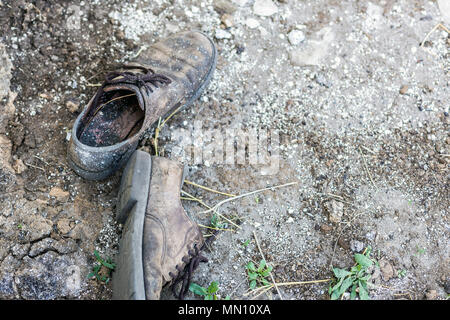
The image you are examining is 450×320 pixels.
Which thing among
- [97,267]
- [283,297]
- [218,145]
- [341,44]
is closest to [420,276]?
[283,297]

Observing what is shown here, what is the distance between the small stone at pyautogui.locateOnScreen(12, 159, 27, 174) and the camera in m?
2.46

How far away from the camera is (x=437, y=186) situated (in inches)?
104

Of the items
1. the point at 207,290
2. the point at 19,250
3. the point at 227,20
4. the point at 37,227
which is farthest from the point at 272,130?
the point at 19,250

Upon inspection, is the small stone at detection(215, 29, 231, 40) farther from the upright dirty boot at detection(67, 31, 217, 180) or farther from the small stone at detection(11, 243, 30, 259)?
the small stone at detection(11, 243, 30, 259)

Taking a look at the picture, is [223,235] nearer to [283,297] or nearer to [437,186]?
[283,297]

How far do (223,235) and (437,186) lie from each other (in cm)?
148

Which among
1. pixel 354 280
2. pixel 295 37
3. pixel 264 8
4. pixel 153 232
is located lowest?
pixel 354 280

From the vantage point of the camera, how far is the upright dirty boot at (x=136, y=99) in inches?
93.3

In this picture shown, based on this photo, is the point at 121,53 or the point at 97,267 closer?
the point at 97,267

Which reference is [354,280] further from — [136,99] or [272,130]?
[136,99]

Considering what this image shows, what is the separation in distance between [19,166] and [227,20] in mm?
1778

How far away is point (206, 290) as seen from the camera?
2340 millimetres

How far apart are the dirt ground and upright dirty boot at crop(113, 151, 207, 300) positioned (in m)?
0.16

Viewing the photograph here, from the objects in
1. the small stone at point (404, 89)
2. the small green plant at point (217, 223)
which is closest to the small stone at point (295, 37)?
the small stone at point (404, 89)
